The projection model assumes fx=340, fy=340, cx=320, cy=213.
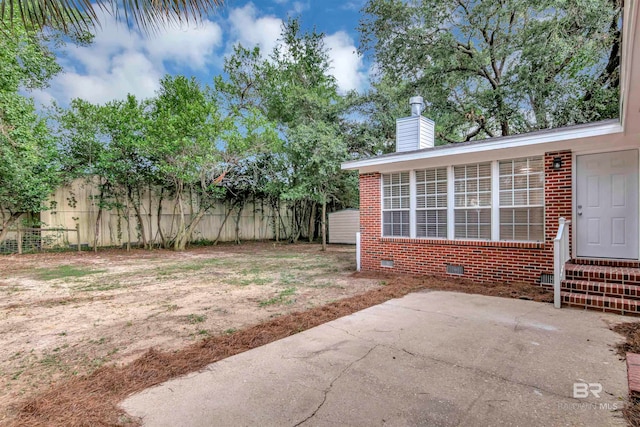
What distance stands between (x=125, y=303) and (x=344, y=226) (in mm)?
11740

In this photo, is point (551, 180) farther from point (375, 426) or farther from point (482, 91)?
point (482, 91)

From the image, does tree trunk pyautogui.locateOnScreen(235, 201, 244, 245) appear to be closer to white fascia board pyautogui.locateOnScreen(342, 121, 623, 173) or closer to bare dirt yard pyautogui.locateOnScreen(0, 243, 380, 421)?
bare dirt yard pyautogui.locateOnScreen(0, 243, 380, 421)

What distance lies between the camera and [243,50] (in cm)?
1803

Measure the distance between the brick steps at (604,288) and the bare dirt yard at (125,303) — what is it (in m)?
3.13

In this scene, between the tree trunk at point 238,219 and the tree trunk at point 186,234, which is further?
the tree trunk at point 238,219

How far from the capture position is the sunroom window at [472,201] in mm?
6621

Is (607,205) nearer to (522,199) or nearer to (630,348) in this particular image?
(522,199)

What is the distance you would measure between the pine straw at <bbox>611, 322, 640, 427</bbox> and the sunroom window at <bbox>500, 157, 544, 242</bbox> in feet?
7.37

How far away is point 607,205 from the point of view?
564 cm

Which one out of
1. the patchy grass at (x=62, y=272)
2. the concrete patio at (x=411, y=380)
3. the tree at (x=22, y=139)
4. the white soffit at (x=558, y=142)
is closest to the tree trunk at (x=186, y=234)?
the tree at (x=22, y=139)

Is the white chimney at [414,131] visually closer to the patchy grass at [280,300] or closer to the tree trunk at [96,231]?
the patchy grass at [280,300]

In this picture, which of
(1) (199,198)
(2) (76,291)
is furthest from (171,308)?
(1) (199,198)

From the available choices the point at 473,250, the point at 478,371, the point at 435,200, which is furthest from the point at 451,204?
the point at 478,371

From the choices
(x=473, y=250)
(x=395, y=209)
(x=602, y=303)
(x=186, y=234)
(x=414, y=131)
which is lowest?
(x=602, y=303)
